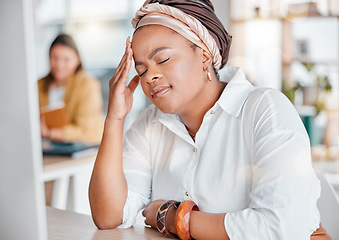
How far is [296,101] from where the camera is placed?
4.38 meters

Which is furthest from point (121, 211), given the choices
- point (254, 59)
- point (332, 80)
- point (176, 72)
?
point (332, 80)

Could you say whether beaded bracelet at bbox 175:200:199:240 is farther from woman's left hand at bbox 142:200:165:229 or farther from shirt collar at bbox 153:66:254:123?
shirt collar at bbox 153:66:254:123

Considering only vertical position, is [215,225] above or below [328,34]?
below

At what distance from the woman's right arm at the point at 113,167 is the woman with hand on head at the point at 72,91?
2.33 metres

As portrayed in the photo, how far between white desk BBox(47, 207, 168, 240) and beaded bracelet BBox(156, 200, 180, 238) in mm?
18

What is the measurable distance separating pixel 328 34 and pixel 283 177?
392 cm

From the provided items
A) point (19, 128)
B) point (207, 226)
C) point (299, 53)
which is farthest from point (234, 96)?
point (299, 53)

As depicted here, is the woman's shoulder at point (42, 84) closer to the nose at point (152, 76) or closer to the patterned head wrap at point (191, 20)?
the patterned head wrap at point (191, 20)

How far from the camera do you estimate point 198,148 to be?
1204 millimetres

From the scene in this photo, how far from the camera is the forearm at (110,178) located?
121cm

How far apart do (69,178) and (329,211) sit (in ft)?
6.33

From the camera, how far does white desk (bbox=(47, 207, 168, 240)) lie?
1.08 m

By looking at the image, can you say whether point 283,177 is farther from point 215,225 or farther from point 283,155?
point 215,225

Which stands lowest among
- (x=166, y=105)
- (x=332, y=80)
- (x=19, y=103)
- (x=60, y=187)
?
(x=60, y=187)
